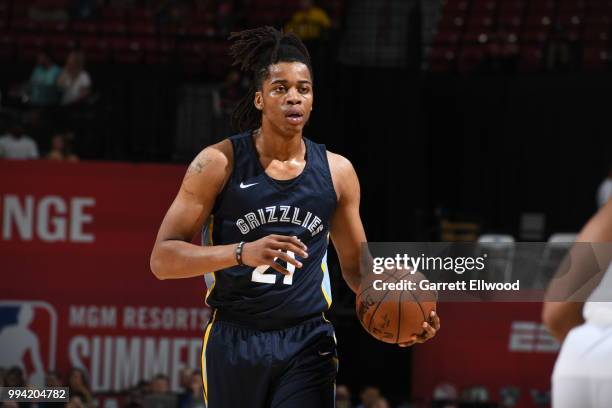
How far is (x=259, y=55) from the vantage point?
5.20 m

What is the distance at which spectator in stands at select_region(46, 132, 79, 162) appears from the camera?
445 inches

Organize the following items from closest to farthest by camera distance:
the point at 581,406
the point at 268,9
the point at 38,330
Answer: the point at 581,406 < the point at 38,330 < the point at 268,9

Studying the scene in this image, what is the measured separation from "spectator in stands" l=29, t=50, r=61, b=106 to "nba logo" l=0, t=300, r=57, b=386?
7.15 feet

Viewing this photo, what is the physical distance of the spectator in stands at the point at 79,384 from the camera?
33.3 ft

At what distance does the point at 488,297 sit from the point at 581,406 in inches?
79.0

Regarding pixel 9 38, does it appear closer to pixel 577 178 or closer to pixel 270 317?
pixel 577 178

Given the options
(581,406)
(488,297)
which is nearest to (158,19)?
(488,297)

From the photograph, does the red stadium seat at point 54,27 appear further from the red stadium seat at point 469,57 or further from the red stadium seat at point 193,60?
the red stadium seat at point 469,57

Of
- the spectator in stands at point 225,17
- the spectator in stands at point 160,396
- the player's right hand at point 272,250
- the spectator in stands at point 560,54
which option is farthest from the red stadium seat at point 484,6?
the player's right hand at point 272,250

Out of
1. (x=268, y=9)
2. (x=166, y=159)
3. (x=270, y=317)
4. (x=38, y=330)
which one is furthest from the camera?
(x=268, y=9)

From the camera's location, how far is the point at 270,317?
16.1 feet

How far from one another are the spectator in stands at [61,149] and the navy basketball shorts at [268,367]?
21.9 ft

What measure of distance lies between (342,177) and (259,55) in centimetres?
67

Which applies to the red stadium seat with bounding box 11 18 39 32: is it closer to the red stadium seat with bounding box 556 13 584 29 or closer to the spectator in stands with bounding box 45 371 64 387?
the spectator in stands with bounding box 45 371 64 387
